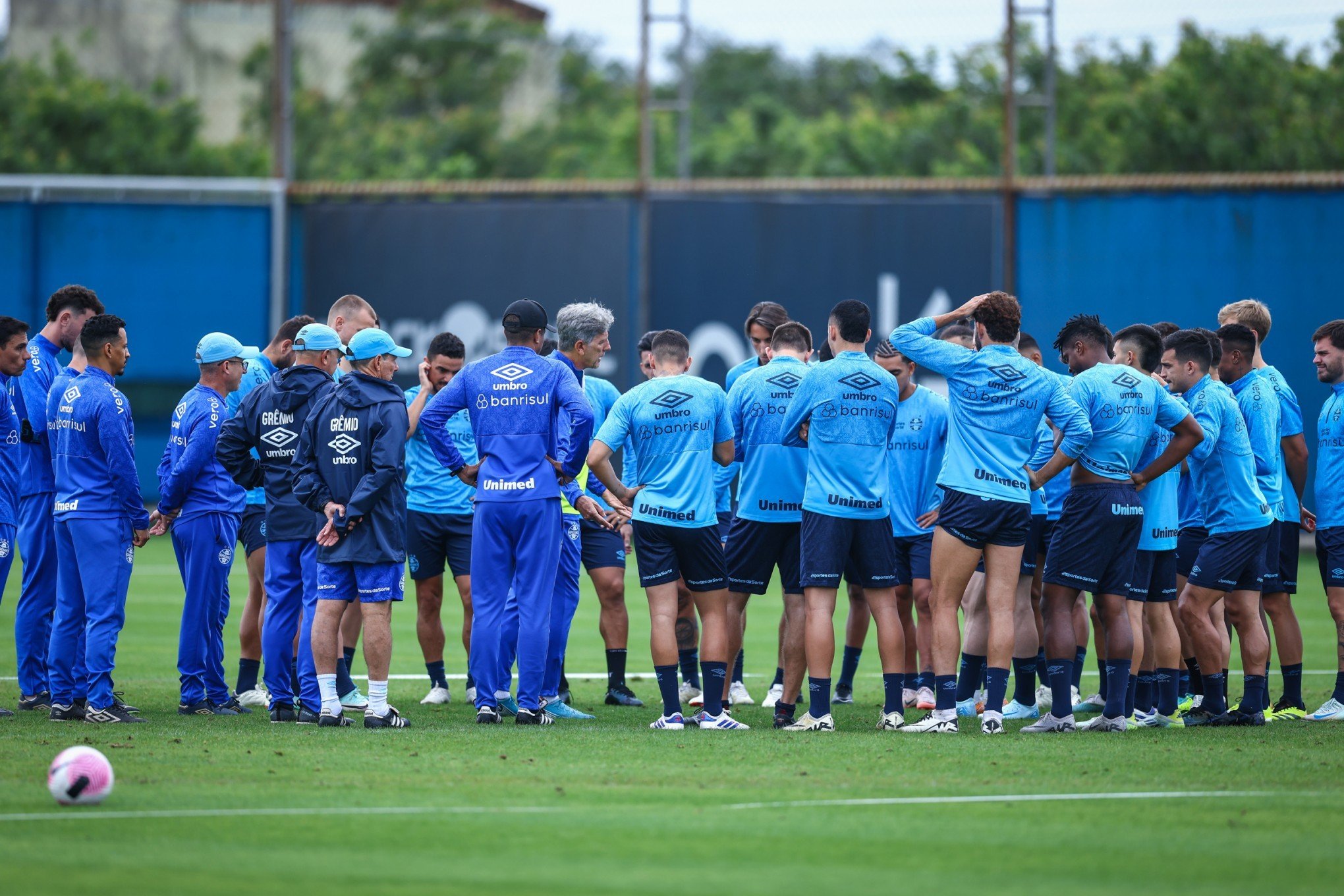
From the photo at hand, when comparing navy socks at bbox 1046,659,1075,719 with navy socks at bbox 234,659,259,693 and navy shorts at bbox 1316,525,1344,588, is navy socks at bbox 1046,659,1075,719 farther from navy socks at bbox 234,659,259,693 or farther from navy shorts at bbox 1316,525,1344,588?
navy socks at bbox 234,659,259,693

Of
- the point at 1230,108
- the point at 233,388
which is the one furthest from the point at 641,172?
the point at 1230,108

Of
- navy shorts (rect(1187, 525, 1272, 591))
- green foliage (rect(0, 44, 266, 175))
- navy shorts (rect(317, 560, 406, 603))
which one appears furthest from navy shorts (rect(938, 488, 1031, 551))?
Result: green foliage (rect(0, 44, 266, 175))

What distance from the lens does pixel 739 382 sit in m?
10.3

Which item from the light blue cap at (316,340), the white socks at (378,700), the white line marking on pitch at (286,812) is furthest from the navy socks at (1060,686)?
the light blue cap at (316,340)

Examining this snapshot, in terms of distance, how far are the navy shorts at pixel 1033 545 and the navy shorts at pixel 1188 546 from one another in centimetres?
91

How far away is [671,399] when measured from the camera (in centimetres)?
977

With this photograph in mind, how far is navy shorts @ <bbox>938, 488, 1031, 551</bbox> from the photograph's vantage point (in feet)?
31.0

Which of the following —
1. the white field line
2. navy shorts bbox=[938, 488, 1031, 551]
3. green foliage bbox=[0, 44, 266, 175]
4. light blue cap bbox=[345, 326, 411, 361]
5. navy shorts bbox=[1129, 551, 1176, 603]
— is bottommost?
the white field line

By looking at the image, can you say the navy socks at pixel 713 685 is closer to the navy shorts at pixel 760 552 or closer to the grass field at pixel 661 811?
the grass field at pixel 661 811

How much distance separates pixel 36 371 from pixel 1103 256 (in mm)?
15840

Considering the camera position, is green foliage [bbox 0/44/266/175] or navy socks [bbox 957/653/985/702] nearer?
navy socks [bbox 957/653/985/702]

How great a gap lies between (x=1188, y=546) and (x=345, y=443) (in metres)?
5.66

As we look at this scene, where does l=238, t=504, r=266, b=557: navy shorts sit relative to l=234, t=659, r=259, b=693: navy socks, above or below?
above

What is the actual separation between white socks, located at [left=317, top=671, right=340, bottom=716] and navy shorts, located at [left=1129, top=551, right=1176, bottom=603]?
4911mm
